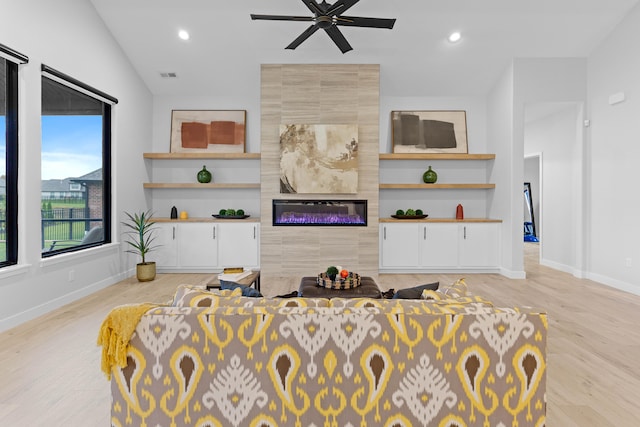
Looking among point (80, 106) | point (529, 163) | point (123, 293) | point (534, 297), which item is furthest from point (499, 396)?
point (529, 163)

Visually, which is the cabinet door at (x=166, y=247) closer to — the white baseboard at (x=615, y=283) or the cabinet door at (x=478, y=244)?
the cabinet door at (x=478, y=244)

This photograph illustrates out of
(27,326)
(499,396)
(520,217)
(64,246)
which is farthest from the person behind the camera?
(520,217)

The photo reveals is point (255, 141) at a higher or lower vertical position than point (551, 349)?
higher

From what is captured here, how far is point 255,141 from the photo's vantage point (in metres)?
6.58

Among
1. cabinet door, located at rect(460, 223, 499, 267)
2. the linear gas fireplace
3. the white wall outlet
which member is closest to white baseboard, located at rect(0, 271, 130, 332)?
the linear gas fireplace

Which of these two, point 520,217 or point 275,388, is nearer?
point 275,388

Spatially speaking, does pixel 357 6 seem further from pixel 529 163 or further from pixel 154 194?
pixel 529 163

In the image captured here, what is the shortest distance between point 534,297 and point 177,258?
16.4 feet

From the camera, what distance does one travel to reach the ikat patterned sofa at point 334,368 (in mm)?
1521

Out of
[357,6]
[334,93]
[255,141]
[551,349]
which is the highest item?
[357,6]

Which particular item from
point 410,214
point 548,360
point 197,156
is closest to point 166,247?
point 197,156

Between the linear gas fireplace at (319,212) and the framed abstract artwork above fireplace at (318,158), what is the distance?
0.23 meters

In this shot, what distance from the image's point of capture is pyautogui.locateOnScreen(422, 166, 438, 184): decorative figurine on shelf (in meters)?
6.39

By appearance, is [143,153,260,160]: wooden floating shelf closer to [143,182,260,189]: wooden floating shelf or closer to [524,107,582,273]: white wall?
[143,182,260,189]: wooden floating shelf
